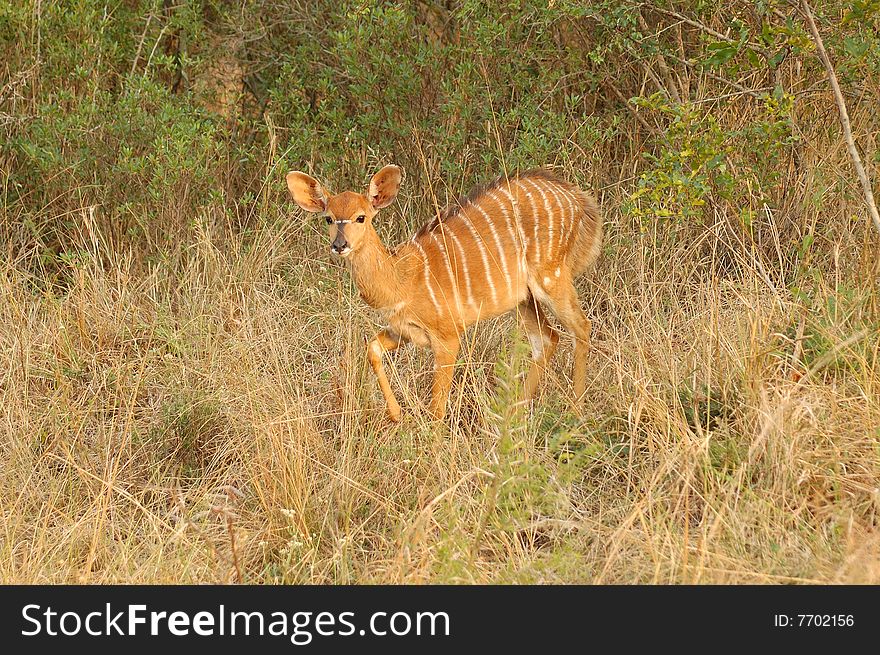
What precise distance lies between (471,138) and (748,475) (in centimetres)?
318

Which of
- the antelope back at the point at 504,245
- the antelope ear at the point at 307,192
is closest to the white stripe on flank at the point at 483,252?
the antelope back at the point at 504,245

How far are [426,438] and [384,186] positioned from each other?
4.18 feet

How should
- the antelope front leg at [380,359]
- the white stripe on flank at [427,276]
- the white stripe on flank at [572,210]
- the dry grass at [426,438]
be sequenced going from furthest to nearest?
the white stripe on flank at [572,210] → the white stripe on flank at [427,276] → the antelope front leg at [380,359] → the dry grass at [426,438]

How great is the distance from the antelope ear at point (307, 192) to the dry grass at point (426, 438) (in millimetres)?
559

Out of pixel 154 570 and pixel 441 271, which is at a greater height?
pixel 441 271

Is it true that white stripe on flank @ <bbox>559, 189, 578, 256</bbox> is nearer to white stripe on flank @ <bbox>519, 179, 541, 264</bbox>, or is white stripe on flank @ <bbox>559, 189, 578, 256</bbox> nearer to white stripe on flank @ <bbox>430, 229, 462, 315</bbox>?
white stripe on flank @ <bbox>519, 179, 541, 264</bbox>

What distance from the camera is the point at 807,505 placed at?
3555mm

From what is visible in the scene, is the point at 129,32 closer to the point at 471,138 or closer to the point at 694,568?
the point at 471,138


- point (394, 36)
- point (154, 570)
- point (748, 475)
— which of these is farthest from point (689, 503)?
point (394, 36)

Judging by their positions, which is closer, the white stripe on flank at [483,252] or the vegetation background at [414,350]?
the vegetation background at [414,350]

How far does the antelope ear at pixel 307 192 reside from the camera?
16.1 feet

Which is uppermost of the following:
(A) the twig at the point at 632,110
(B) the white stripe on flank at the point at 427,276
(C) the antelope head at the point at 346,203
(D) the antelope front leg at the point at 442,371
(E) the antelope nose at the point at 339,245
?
(A) the twig at the point at 632,110

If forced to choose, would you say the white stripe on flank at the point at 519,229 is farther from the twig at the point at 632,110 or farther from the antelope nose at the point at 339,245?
the twig at the point at 632,110

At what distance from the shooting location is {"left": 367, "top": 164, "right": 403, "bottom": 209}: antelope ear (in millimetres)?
4945
